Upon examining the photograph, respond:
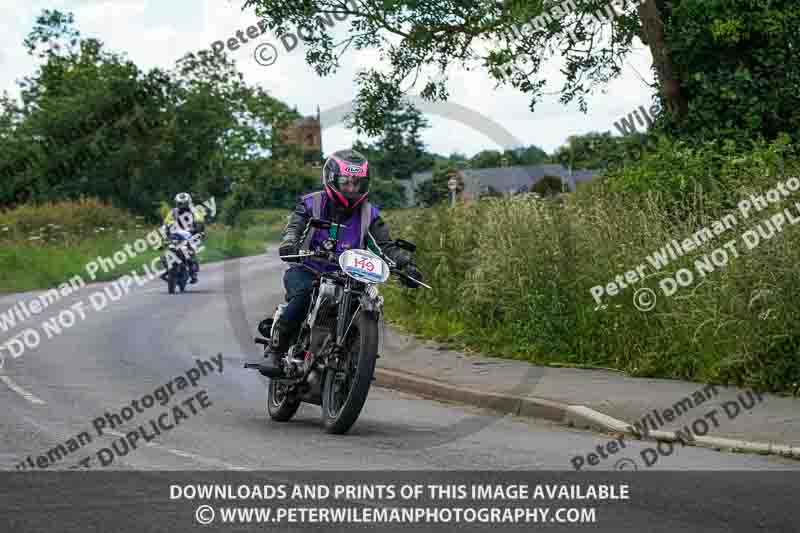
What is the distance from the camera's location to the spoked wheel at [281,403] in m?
11.5

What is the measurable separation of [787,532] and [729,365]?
565 centimetres

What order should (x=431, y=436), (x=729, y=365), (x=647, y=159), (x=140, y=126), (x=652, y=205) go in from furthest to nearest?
(x=140, y=126), (x=647, y=159), (x=652, y=205), (x=729, y=365), (x=431, y=436)

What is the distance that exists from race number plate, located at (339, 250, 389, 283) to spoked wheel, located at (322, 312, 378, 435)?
1.00ft

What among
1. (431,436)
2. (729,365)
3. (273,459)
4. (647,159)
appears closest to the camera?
(273,459)

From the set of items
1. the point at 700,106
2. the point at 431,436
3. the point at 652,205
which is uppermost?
the point at 700,106

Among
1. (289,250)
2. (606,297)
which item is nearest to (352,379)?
(289,250)

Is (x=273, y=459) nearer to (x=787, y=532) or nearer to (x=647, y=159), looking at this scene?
(x=787, y=532)

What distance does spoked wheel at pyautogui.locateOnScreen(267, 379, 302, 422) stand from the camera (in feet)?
37.6

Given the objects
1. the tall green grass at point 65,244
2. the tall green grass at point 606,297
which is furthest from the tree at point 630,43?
the tall green grass at point 65,244

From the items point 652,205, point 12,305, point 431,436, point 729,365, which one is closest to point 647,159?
point 652,205

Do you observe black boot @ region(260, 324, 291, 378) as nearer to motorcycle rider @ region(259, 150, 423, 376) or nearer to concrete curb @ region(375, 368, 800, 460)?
motorcycle rider @ region(259, 150, 423, 376)

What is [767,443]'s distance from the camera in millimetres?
9688

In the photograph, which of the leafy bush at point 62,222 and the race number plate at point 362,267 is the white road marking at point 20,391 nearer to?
the race number plate at point 362,267

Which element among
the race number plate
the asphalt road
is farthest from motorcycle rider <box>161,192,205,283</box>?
the race number plate
